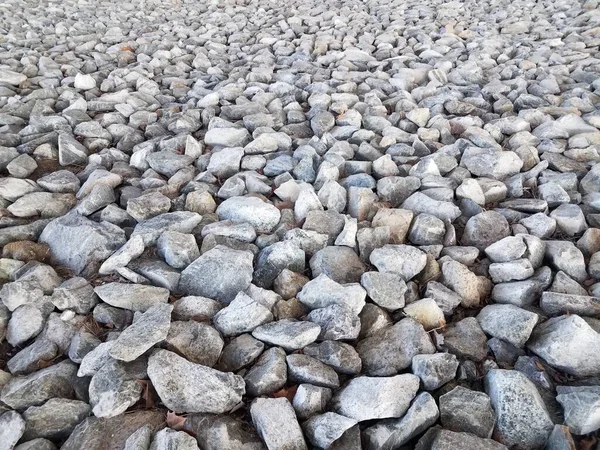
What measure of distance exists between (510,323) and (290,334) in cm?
79

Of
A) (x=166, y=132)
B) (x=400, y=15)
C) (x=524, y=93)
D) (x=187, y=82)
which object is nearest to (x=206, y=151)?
(x=166, y=132)

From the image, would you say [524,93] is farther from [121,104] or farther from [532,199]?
[121,104]

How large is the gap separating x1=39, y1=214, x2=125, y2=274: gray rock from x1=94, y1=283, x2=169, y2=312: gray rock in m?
0.26

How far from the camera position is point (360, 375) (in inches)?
65.1

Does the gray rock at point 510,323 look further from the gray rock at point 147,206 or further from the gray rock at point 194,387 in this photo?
the gray rock at point 147,206

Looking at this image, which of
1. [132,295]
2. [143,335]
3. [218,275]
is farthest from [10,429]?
[218,275]

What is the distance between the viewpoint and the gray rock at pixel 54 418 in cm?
148

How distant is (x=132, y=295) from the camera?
6.16 ft

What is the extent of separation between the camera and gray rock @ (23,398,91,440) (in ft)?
4.86

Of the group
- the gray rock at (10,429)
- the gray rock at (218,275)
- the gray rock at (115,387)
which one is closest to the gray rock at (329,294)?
the gray rock at (218,275)

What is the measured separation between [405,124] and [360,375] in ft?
6.16

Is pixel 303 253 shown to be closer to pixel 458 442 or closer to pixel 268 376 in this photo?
pixel 268 376

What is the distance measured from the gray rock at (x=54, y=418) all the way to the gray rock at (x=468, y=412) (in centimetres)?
111

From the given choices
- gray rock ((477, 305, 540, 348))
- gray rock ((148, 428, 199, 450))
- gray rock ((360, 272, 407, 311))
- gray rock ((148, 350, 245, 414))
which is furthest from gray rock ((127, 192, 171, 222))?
gray rock ((477, 305, 540, 348))
